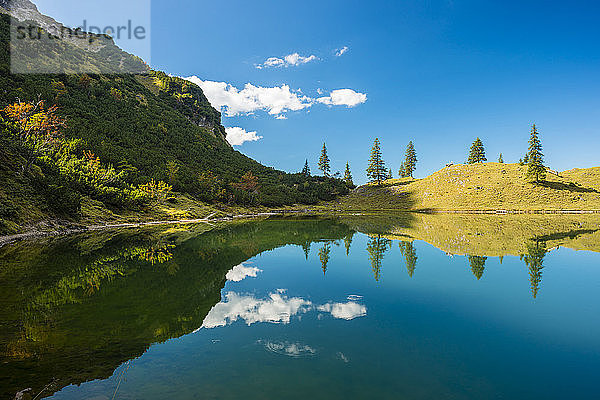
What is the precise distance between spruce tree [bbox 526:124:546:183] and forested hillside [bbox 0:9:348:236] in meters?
52.1

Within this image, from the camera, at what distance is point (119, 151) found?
2131 inches

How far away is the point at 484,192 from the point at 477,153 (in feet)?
105

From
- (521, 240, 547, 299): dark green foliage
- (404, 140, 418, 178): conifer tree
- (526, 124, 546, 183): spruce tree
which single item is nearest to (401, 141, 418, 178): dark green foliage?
(404, 140, 418, 178): conifer tree

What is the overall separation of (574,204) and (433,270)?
70797 mm

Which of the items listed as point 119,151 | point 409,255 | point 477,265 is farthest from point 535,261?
point 119,151

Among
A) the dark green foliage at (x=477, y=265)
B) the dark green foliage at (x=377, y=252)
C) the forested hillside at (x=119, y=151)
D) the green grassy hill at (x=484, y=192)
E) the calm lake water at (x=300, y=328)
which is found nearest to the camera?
the calm lake water at (x=300, y=328)

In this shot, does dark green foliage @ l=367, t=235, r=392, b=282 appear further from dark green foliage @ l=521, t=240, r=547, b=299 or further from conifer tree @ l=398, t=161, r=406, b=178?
conifer tree @ l=398, t=161, r=406, b=178

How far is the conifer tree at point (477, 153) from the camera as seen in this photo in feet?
309

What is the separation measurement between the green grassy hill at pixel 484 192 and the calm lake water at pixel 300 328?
5821 cm

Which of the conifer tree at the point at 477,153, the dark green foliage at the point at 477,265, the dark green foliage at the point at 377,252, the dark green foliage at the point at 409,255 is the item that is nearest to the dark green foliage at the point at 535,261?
the dark green foliage at the point at 477,265

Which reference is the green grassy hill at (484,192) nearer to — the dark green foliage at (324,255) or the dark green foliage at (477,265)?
the dark green foliage at (477,265)

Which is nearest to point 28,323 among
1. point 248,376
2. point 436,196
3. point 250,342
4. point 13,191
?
point 250,342

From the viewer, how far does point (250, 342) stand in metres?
6.98

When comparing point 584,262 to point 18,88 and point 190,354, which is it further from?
point 18,88
